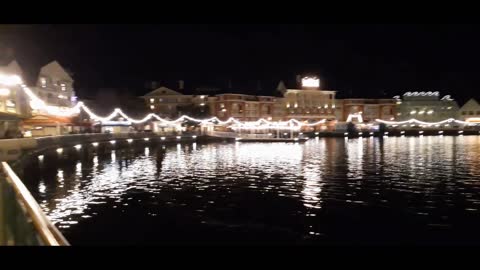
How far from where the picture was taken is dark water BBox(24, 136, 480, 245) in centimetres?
1505

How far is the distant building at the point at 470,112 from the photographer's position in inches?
4604

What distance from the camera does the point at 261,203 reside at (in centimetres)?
2009

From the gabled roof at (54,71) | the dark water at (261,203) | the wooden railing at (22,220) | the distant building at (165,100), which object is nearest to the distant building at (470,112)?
the distant building at (165,100)

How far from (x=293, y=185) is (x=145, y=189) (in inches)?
325

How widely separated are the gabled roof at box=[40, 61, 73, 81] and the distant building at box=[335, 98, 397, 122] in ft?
227

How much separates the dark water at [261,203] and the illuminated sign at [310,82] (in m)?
76.3

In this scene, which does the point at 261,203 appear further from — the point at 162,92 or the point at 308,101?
the point at 308,101

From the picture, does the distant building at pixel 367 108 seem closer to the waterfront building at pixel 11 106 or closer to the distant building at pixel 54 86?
the distant building at pixel 54 86

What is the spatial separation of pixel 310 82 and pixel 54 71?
209ft

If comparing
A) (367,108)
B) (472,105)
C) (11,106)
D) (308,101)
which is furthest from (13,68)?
(472,105)

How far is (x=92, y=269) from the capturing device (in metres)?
4.89

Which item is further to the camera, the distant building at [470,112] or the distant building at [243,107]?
the distant building at [470,112]

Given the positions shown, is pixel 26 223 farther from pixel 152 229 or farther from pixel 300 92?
pixel 300 92

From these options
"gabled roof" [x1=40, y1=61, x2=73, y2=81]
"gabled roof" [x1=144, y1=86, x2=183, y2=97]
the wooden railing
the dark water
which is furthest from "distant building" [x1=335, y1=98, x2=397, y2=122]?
the wooden railing
